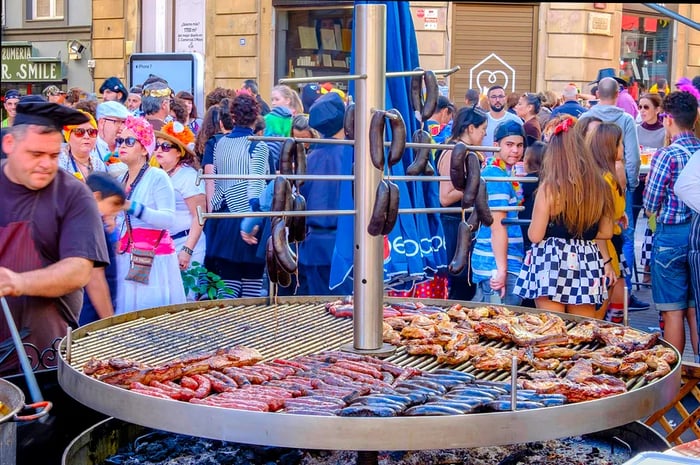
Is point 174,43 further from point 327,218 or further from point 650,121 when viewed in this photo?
point 327,218

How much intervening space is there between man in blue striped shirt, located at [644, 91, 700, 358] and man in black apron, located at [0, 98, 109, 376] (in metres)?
4.54

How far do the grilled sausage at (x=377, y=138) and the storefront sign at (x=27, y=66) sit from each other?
23.8 meters

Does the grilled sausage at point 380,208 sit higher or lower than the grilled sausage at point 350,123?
lower

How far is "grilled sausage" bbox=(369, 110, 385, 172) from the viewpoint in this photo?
3.77 meters

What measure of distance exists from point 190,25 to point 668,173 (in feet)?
57.0

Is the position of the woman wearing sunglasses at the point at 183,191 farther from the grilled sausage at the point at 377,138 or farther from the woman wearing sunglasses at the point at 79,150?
the grilled sausage at the point at 377,138

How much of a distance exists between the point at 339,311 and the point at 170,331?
971 millimetres

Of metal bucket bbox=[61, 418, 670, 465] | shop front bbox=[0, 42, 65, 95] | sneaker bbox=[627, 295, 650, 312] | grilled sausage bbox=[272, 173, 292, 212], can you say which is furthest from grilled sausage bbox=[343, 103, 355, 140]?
shop front bbox=[0, 42, 65, 95]

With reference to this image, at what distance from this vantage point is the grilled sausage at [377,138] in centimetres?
377

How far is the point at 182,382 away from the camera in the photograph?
12.0ft

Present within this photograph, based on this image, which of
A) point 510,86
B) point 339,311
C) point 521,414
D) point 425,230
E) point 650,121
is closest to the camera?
point 521,414

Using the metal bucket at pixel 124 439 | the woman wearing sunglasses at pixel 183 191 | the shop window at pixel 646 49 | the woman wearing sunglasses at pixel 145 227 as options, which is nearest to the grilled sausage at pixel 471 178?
the metal bucket at pixel 124 439

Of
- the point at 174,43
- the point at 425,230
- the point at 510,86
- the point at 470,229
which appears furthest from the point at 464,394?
the point at 174,43

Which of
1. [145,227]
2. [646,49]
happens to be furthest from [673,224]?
[646,49]
